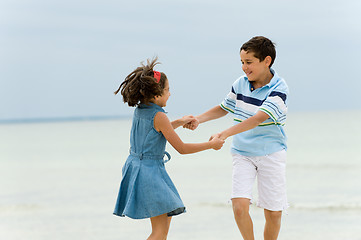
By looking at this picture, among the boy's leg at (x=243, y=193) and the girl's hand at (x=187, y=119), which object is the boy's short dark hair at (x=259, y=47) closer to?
the girl's hand at (x=187, y=119)

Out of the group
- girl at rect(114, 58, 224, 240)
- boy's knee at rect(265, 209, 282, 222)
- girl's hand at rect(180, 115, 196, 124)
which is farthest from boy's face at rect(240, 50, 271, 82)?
boy's knee at rect(265, 209, 282, 222)

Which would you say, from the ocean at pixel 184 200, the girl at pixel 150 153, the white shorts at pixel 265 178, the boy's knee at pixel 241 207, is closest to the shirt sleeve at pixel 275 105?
the white shorts at pixel 265 178

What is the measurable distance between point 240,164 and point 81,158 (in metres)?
10.6

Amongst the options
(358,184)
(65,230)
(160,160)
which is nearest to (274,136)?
(160,160)

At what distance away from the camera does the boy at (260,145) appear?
150 inches

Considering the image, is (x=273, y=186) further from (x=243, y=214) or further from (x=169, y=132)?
(x=169, y=132)

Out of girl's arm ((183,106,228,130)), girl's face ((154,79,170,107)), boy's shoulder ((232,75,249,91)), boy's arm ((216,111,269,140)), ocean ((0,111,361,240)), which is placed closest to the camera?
girl's face ((154,79,170,107))

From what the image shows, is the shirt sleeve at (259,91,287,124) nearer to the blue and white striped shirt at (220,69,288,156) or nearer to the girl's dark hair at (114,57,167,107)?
the blue and white striped shirt at (220,69,288,156)

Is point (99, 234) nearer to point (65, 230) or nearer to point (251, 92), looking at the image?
point (65, 230)

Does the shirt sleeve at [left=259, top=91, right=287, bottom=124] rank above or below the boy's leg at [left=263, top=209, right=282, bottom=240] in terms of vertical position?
above

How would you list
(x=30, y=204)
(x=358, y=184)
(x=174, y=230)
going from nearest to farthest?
(x=174, y=230) < (x=30, y=204) < (x=358, y=184)

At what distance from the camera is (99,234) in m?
5.67

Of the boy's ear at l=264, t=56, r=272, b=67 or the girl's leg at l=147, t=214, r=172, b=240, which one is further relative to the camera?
the boy's ear at l=264, t=56, r=272, b=67

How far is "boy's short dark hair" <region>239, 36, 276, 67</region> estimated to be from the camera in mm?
3861
